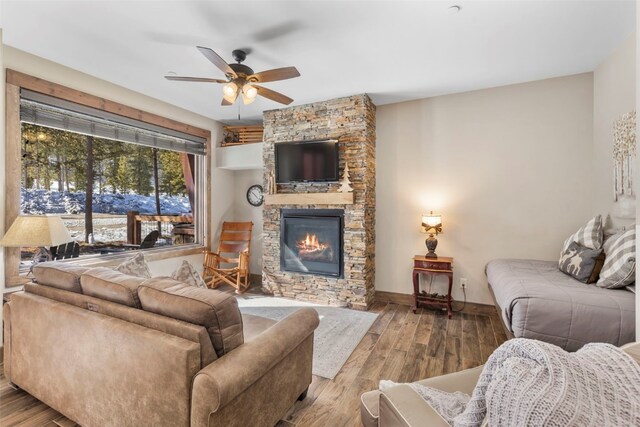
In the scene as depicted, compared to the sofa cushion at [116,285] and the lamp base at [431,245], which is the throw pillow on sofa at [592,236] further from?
the sofa cushion at [116,285]

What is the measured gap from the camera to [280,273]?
417cm

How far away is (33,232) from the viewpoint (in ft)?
7.58

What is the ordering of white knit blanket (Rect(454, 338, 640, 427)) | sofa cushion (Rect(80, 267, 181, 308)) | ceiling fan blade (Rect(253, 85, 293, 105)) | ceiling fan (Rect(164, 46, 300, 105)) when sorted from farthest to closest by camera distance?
ceiling fan blade (Rect(253, 85, 293, 105))
ceiling fan (Rect(164, 46, 300, 105))
sofa cushion (Rect(80, 267, 181, 308))
white knit blanket (Rect(454, 338, 640, 427))

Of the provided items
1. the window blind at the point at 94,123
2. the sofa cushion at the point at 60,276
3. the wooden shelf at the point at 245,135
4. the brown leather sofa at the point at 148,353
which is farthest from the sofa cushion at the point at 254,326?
the wooden shelf at the point at 245,135

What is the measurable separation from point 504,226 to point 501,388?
329cm

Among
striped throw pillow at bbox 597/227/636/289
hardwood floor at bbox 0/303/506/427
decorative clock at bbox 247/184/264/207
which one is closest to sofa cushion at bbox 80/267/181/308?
hardwood floor at bbox 0/303/506/427

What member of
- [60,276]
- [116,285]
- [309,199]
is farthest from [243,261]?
[116,285]

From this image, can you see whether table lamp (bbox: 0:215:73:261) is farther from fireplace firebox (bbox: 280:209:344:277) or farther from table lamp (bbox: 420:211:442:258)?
table lamp (bbox: 420:211:442:258)

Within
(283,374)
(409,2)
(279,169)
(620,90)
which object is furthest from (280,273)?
(620,90)

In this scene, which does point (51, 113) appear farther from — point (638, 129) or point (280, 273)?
point (638, 129)

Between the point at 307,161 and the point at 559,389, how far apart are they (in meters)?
3.58

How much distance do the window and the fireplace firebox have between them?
5.18 feet

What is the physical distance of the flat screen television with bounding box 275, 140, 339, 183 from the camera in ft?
12.4

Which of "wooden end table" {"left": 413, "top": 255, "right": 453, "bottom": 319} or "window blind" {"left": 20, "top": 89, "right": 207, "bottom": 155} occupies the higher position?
"window blind" {"left": 20, "top": 89, "right": 207, "bottom": 155}
